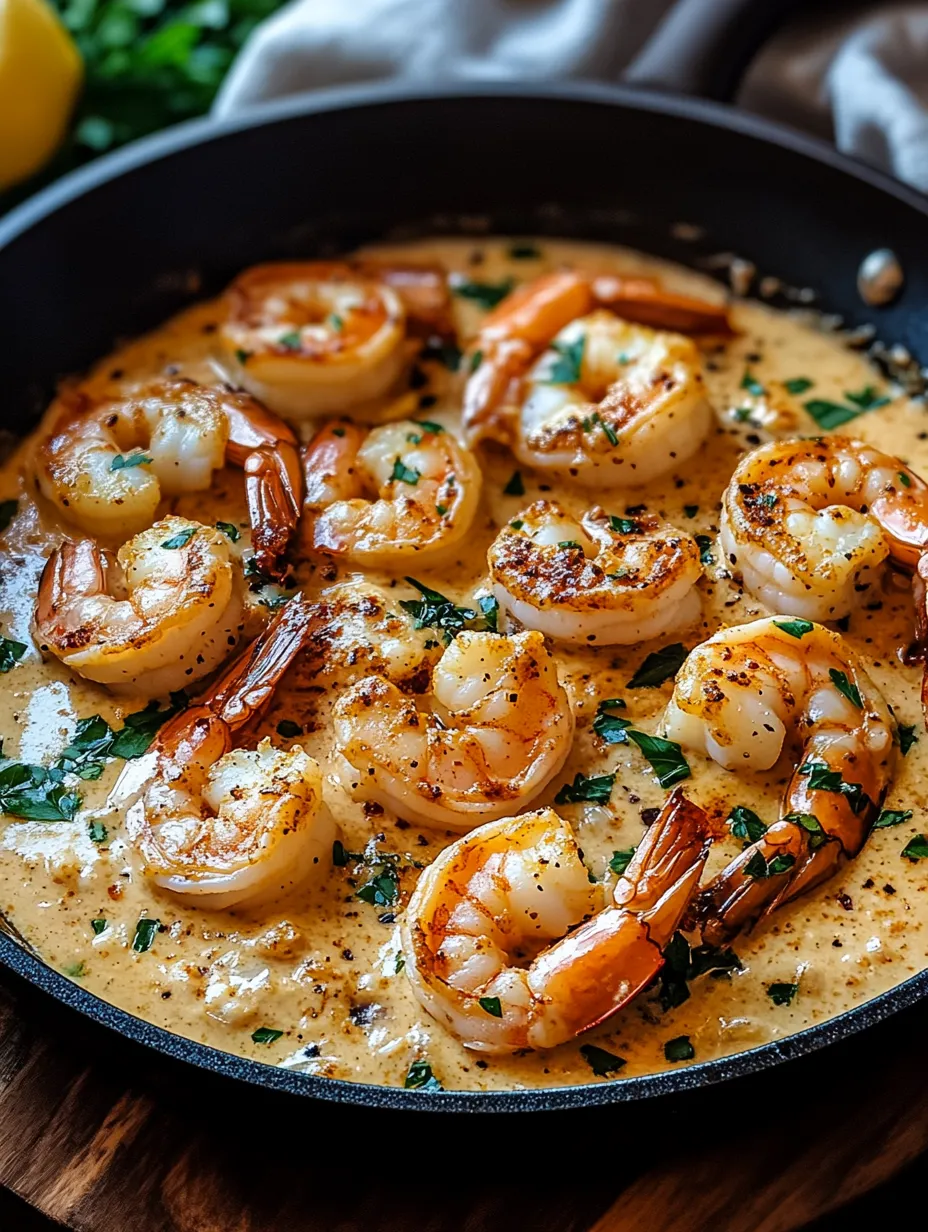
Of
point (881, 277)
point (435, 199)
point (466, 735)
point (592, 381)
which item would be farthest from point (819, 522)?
point (435, 199)

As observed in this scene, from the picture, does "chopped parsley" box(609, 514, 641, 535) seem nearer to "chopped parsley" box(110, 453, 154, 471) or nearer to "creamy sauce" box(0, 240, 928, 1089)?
"creamy sauce" box(0, 240, 928, 1089)

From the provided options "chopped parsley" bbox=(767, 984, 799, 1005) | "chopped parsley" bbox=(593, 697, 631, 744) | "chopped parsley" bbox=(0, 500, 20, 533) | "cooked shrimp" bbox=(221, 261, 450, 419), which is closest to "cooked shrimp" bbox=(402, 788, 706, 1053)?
"chopped parsley" bbox=(767, 984, 799, 1005)

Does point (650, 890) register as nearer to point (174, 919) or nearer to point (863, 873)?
point (863, 873)

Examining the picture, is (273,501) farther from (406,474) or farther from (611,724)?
(611,724)

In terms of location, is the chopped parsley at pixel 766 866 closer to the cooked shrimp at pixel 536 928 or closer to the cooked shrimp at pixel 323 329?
the cooked shrimp at pixel 536 928

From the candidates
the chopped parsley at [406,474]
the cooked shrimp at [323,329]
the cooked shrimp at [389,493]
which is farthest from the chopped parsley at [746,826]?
the cooked shrimp at [323,329]

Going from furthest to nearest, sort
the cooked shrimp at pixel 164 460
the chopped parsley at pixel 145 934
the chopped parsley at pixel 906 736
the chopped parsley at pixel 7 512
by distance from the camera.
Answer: the chopped parsley at pixel 7 512, the cooked shrimp at pixel 164 460, the chopped parsley at pixel 906 736, the chopped parsley at pixel 145 934
